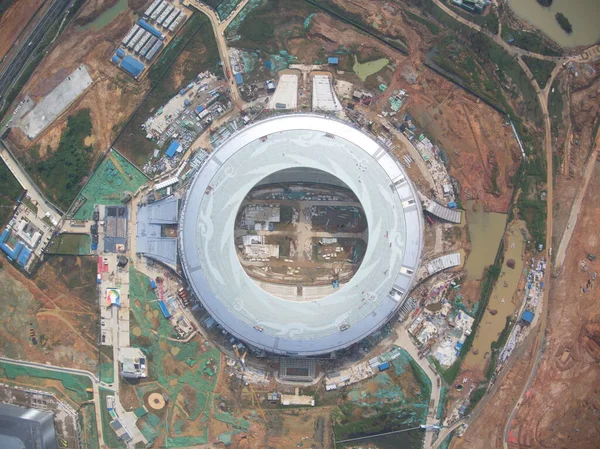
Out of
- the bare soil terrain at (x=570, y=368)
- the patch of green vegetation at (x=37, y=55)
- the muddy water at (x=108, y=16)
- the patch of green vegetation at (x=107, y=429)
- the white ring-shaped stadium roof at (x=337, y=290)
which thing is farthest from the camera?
the muddy water at (x=108, y=16)

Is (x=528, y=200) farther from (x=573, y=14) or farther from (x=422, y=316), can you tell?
(x=573, y=14)

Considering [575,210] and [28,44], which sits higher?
[28,44]

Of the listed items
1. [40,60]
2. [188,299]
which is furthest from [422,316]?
[40,60]

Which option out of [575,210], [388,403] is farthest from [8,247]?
[575,210]

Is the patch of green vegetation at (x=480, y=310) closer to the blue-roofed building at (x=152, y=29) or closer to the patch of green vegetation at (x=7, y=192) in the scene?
the blue-roofed building at (x=152, y=29)

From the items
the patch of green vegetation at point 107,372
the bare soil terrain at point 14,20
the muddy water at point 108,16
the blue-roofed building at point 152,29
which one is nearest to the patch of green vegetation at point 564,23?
the blue-roofed building at point 152,29

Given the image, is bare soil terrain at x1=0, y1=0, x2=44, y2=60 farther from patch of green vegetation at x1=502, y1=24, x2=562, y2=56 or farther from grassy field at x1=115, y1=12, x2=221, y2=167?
patch of green vegetation at x1=502, y1=24, x2=562, y2=56

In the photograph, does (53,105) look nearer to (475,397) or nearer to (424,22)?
(424,22)
